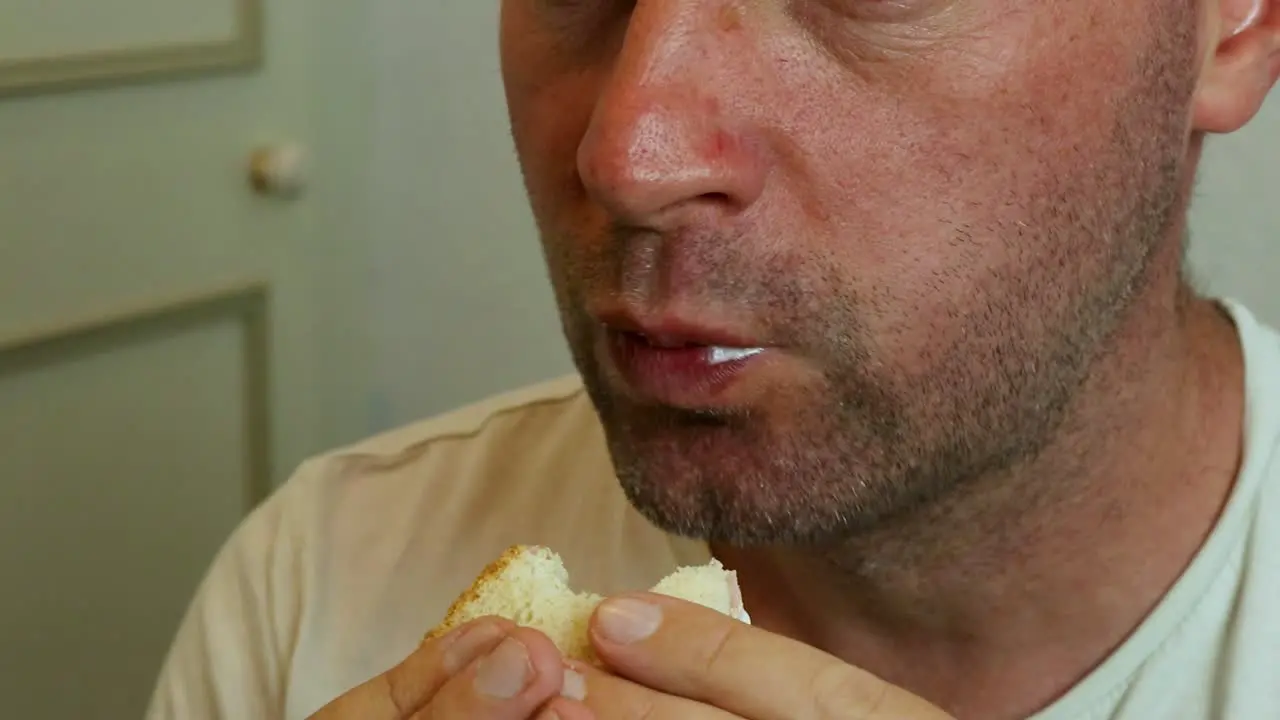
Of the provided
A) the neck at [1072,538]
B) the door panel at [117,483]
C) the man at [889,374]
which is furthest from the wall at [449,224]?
the neck at [1072,538]

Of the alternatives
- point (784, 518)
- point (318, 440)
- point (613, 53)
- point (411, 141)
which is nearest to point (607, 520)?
point (784, 518)

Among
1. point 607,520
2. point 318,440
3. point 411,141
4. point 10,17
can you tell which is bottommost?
point 318,440

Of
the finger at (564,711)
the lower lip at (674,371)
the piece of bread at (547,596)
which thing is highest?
the lower lip at (674,371)

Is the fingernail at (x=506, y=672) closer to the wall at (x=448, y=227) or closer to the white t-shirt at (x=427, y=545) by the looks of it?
the white t-shirt at (x=427, y=545)

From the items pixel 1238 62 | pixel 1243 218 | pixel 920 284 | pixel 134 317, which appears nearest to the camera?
pixel 920 284

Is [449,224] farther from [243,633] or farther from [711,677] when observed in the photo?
[711,677]

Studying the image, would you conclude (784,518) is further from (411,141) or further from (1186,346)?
(411,141)

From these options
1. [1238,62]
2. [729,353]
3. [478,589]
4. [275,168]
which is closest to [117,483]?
[275,168]
